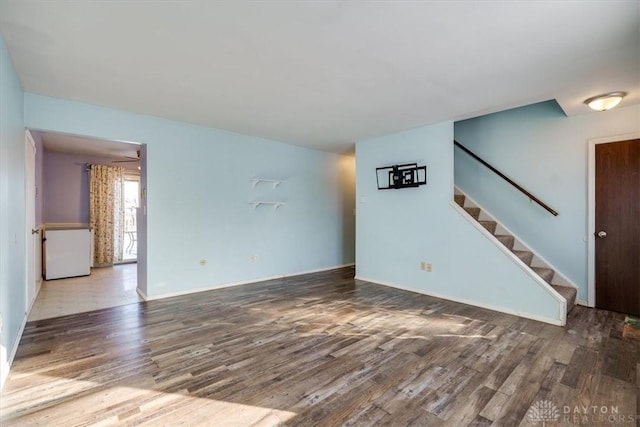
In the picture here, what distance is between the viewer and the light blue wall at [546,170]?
12.5 ft

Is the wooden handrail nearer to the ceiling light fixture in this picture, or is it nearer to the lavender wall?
the ceiling light fixture

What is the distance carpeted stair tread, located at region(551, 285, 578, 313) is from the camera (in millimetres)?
3527

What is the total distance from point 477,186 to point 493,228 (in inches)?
29.3

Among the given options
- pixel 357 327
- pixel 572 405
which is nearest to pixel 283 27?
pixel 357 327

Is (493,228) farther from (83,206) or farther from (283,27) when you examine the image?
(83,206)

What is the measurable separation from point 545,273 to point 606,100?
2.12 meters

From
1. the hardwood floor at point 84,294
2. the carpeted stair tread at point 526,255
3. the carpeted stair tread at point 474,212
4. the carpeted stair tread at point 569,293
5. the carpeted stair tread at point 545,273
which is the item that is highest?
the carpeted stair tread at point 474,212

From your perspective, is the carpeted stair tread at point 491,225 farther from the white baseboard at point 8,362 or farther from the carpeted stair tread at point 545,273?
the white baseboard at point 8,362

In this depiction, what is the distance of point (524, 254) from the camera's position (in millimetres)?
4113

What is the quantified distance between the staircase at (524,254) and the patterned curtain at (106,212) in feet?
24.2

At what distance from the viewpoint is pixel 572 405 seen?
188cm

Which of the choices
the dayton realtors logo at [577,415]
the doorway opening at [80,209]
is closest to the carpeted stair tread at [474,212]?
the dayton realtors logo at [577,415]

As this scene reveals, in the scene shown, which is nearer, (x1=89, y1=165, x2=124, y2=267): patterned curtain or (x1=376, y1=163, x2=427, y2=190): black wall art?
(x1=376, y1=163, x2=427, y2=190): black wall art

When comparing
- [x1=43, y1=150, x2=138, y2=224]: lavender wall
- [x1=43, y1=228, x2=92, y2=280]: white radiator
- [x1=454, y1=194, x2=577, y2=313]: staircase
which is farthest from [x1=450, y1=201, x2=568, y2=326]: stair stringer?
[x1=43, y1=150, x2=138, y2=224]: lavender wall
